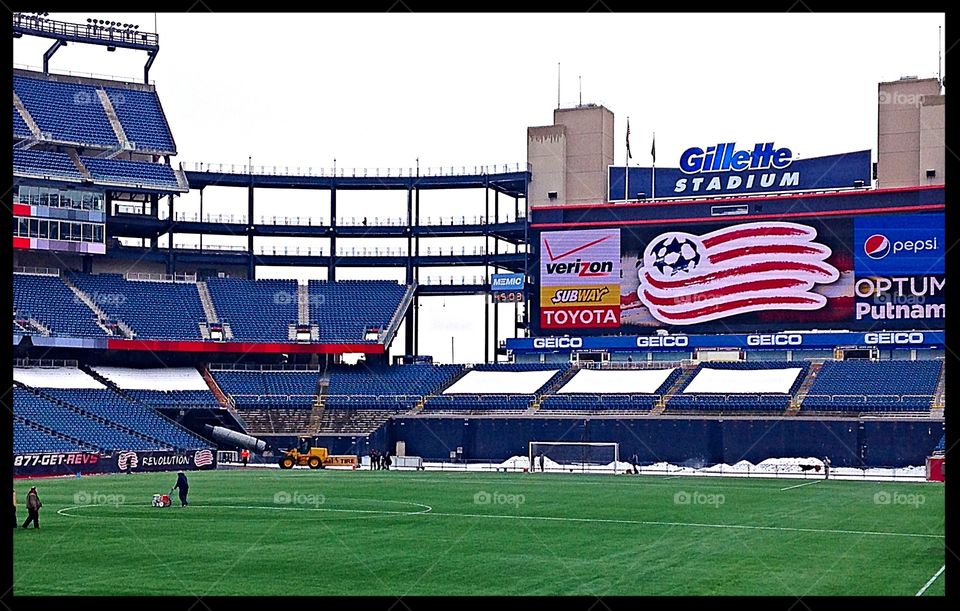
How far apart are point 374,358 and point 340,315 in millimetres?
5006

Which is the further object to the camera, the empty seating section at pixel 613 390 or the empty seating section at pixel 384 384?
the empty seating section at pixel 384 384

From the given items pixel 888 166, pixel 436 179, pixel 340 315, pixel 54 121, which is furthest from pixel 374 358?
pixel 888 166

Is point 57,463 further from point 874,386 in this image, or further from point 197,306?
point 874,386

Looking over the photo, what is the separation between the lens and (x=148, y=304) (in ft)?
352

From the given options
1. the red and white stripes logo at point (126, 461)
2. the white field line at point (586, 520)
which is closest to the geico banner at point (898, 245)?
the white field line at point (586, 520)

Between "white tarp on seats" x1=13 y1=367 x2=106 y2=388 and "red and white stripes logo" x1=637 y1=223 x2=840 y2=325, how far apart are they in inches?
1783

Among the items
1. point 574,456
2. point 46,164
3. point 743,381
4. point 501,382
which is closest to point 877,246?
point 743,381

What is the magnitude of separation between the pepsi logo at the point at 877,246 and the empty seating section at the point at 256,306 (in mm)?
49327

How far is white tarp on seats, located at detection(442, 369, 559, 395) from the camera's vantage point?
101 metres

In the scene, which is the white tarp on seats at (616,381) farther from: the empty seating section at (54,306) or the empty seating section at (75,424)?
the empty seating section at (54,306)

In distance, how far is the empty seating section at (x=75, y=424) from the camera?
3297 inches

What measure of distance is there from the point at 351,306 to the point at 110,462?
122 feet

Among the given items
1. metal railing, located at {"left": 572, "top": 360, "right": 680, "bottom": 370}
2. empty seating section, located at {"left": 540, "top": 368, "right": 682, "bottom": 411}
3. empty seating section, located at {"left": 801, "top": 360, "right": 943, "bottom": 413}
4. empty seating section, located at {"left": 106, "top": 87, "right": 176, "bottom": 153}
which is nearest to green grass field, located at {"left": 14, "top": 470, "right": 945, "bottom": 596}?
empty seating section, located at {"left": 801, "top": 360, "right": 943, "bottom": 413}
